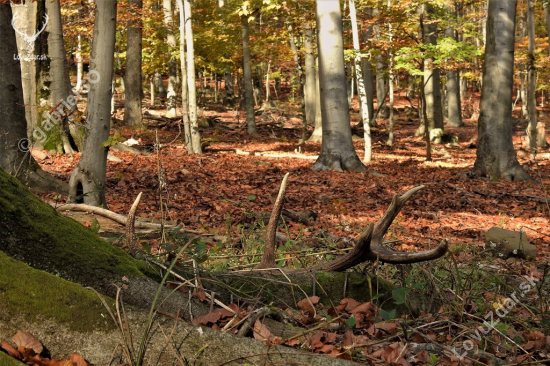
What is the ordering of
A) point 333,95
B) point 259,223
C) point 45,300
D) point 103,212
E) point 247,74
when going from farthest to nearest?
point 247,74, point 333,95, point 259,223, point 103,212, point 45,300

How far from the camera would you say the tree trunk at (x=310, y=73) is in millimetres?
20375

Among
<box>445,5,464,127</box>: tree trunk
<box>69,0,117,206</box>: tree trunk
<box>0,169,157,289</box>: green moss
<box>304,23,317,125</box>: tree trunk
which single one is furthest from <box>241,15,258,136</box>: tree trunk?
<box>0,169,157,289</box>: green moss

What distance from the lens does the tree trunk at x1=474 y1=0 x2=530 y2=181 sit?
12367mm

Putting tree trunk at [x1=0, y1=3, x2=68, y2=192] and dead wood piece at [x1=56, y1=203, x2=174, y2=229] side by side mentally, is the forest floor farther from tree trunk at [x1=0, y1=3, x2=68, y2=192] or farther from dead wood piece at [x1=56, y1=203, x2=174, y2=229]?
tree trunk at [x1=0, y1=3, x2=68, y2=192]

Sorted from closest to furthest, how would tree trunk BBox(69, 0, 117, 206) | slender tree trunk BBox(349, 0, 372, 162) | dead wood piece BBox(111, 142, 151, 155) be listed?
tree trunk BBox(69, 0, 117, 206)
dead wood piece BBox(111, 142, 151, 155)
slender tree trunk BBox(349, 0, 372, 162)

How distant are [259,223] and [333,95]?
7.17m

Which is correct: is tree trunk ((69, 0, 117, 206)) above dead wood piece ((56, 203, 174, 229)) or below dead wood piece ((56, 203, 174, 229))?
above

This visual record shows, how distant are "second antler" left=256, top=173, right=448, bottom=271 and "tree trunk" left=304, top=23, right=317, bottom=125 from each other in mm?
17060

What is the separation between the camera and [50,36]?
12055 mm

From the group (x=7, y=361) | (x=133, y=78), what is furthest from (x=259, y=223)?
(x=133, y=78)

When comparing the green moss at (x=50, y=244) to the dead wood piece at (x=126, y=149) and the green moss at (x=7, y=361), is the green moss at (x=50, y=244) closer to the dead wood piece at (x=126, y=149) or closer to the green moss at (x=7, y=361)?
the green moss at (x=7, y=361)

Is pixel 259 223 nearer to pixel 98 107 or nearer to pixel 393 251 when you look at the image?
pixel 98 107

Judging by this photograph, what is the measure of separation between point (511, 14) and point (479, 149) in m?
3.09

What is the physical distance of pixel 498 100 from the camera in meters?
12.7
